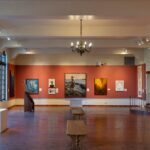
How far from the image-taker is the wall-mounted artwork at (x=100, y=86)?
21.8 metres

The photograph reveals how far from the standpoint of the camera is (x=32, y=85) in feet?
71.8

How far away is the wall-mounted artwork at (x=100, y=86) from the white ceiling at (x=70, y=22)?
136 inches

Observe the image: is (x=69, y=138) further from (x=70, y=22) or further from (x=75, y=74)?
(x=75, y=74)

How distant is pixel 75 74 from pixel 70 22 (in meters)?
11.2

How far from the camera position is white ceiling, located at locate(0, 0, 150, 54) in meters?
7.82

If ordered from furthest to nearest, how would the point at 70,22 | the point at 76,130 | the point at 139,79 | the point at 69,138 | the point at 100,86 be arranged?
the point at 100,86 < the point at 139,79 < the point at 70,22 < the point at 69,138 < the point at 76,130

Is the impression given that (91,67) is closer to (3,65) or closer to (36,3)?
(3,65)

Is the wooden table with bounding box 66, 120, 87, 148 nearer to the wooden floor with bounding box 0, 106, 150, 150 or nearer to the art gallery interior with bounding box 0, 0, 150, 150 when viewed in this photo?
the art gallery interior with bounding box 0, 0, 150, 150

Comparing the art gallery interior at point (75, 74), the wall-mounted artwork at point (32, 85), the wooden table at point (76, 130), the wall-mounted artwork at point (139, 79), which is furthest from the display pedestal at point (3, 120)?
the wall-mounted artwork at point (139, 79)

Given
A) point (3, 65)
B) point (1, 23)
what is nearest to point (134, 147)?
point (1, 23)

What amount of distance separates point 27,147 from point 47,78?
13762mm

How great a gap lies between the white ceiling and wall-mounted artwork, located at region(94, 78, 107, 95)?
3450 millimetres

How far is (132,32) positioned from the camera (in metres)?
11.3

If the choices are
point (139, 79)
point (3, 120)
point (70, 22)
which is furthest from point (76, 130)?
point (139, 79)
